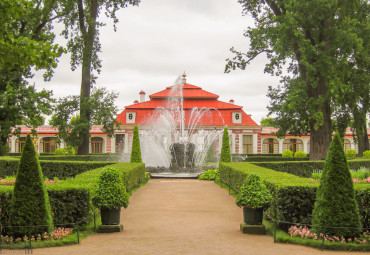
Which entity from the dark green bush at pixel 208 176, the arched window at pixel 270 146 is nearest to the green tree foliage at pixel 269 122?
the arched window at pixel 270 146

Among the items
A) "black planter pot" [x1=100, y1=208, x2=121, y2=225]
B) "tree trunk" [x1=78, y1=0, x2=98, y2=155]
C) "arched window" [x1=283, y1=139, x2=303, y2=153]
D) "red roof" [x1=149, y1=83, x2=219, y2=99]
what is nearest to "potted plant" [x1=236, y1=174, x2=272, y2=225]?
"black planter pot" [x1=100, y1=208, x2=121, y2=225]

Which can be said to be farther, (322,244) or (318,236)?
(318,236)

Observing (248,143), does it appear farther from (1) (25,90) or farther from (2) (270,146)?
(1) (25,90)

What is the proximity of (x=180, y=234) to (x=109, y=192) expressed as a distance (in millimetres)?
1478

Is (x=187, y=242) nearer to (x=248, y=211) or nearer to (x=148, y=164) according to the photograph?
(x=248, y=211)

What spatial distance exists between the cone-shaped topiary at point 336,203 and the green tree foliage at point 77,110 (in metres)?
19.5

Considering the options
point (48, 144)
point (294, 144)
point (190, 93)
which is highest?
point (190, 93)

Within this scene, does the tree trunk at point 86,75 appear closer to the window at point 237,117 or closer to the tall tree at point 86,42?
the tall tree at point 86,42

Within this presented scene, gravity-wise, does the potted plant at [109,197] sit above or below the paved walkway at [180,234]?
above

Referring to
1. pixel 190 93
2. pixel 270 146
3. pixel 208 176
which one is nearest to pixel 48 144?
pixel 190 93

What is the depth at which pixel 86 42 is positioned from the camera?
24828 millimetres

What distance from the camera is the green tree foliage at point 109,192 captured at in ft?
25.6

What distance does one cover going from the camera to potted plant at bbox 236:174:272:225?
25.4 feet

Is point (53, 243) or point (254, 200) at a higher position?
point (254, 200)
